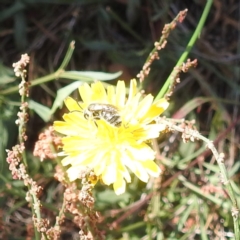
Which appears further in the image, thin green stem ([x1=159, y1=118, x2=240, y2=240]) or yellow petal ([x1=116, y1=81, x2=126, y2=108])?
yellow petal ([x1=116, y1=81, x2=126, y2=108])

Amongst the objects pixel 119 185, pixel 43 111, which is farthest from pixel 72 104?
pixel 43 111

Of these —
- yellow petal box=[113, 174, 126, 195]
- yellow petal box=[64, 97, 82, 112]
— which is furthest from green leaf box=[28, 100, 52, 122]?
yellow petal box=[113, 174, 126, 195]

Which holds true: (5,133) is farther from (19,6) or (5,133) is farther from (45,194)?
(19,6)

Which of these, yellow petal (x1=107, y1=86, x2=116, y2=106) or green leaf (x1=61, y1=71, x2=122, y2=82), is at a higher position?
green leaf (x1=61, y1=71, x2=122, y2=82)

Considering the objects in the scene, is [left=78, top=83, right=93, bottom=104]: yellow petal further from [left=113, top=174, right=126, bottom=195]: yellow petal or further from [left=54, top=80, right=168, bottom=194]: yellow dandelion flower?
[left=113, top=174, right=126, bottom=195]: yellow petal

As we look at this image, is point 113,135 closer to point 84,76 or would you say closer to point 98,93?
point 98,93

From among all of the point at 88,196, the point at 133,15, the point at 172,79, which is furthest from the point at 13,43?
the point at 88,196

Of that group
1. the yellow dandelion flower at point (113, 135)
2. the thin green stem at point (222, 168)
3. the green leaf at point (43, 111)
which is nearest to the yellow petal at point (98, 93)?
the yellow dandelion flower at point (113, 135)
